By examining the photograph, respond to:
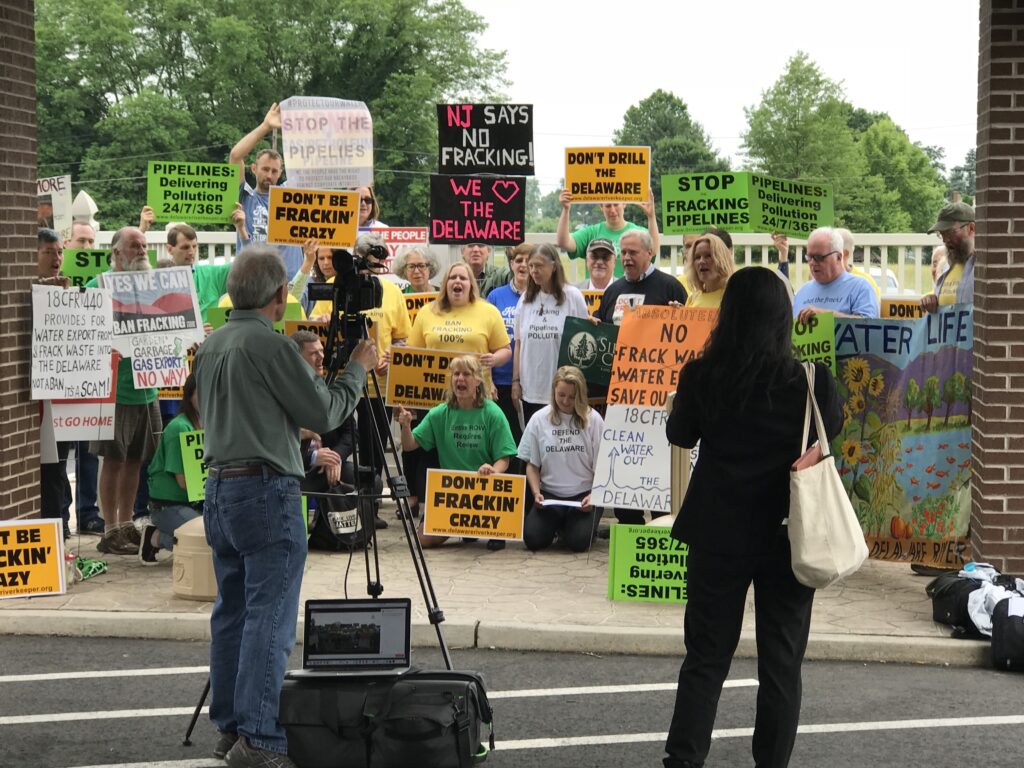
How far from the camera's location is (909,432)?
370 inches

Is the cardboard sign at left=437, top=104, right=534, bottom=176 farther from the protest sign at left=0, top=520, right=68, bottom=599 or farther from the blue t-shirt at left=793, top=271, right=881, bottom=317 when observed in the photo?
the protest sign at left=0, top=520, right=68, bottom=599

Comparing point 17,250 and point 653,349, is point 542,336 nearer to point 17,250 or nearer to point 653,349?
point 653,349

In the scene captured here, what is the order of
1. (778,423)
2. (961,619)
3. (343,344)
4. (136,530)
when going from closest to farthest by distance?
1. (778,423)
2. (343,344)
3. (961,619)
4. (136,530)

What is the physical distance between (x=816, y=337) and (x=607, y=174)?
101 inches

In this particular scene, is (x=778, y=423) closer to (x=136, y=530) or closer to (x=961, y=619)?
(x=961, y=619)

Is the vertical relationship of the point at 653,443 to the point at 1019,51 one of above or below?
below

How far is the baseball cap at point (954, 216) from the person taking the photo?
9609 mm

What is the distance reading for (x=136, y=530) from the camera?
10328 mm

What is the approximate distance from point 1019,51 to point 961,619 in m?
3.31

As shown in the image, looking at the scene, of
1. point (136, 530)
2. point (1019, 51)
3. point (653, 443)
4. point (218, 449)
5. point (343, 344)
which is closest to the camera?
point (218, 449)

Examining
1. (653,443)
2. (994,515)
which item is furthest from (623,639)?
(994,515)

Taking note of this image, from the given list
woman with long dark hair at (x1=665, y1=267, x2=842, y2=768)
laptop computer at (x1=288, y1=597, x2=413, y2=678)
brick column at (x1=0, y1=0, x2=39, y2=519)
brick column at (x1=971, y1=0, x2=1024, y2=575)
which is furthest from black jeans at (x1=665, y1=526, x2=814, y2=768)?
brick column at (x1=0, y1=0, x2=39, y2=519)

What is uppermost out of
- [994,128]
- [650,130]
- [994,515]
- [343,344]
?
[650,130]

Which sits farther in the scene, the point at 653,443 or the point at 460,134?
the point at 460,134
